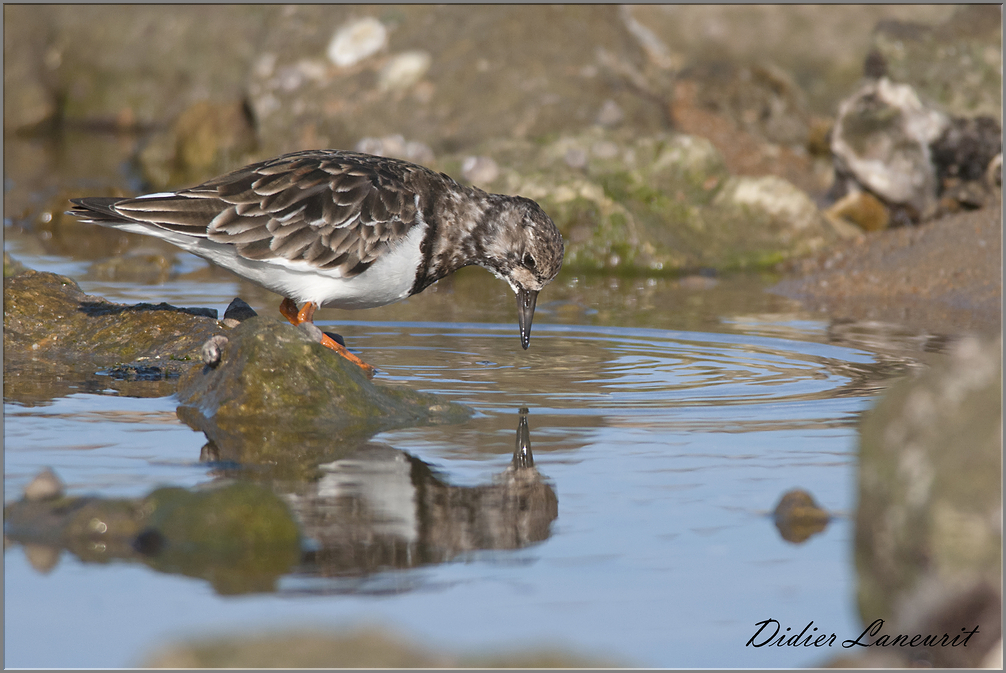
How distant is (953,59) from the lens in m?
13.6

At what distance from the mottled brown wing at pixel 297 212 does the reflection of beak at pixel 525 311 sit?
0.96 m

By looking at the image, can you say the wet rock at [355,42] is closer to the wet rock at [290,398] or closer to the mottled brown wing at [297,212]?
the mottled brown wing at [297,212]

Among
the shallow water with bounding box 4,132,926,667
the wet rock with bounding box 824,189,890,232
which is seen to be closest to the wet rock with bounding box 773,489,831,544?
the shallow water with bounding box 4,132,926,667

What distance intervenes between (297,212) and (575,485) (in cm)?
317

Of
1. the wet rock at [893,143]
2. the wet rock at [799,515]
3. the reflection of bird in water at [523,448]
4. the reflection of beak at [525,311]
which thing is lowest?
the wet rock at [799,515]

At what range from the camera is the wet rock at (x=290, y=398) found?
20.8 ft

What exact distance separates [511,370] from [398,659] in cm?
456

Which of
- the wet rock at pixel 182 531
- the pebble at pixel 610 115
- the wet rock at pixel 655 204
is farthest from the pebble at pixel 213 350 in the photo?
the pebble at pixel 610 115

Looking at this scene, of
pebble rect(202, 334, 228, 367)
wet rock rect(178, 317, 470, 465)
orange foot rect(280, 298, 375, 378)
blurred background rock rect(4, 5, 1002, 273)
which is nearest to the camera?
wet rock rect(178, 317, 470, 465)

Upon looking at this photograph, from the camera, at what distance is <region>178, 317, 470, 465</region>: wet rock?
6348 millimetres

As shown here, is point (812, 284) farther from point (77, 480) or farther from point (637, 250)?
point (77, 480)

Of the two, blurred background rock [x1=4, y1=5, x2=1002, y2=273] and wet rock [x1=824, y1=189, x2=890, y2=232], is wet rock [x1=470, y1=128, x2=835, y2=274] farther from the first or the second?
wet rock [x1=824, y1=189, x2=890, y2=232]

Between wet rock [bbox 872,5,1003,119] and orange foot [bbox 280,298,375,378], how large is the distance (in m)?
8.28

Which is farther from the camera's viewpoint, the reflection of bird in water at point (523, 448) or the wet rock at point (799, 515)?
the reflection of bird in water at point (523, 448)
